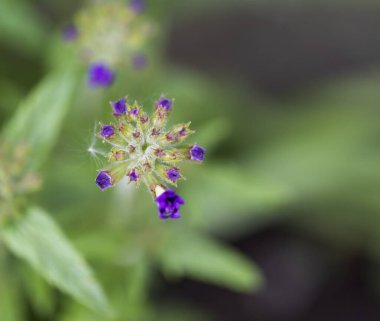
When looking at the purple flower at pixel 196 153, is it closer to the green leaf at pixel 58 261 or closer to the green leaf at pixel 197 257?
the green leaf at pixel 58 261

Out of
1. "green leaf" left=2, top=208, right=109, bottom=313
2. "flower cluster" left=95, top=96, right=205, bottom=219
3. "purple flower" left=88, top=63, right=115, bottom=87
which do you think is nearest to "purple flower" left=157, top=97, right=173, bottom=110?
"flower cluster" left=95, top=96, right=205, bottom=219

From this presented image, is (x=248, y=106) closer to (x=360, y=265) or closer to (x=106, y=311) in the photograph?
(x=360, y=265)

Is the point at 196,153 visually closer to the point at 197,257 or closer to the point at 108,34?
the point at 108,34

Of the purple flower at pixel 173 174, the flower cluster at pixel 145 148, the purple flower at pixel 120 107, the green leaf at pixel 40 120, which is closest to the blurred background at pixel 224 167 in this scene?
the green leaf at pixel 40 120

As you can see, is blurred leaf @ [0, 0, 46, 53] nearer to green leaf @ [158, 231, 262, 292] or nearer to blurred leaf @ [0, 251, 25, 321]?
blurred leaf @ [0, 251, 25, 321]

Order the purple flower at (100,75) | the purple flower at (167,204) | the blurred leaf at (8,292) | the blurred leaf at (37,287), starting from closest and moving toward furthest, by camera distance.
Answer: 1. the purple flower at (167,204)
2. the purple flower at (100,75)
3. the blurred leaf at (37,287)
4. the blurred leaf at (8,292)

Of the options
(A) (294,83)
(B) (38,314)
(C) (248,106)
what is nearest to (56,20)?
(C) (248,106)
